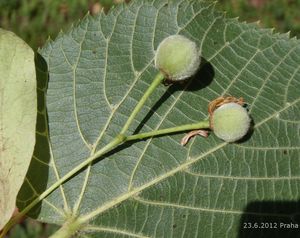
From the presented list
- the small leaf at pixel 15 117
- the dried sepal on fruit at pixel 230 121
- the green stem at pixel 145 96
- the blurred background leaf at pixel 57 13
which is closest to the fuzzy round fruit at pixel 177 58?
the green stem at pixel 145 96

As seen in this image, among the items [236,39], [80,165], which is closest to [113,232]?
[80,165]

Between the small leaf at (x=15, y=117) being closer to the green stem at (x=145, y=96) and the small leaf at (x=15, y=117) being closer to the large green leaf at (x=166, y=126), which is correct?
the large green leaf at (x=166, y=126)

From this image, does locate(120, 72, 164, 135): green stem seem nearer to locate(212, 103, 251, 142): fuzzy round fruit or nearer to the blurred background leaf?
locate(212, 103, 251, 142): fuzzy round fruit

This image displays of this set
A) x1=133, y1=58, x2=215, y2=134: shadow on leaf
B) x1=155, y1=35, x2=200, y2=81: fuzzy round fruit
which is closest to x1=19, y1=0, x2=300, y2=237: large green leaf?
x1=133, y1=58, x2=215, y2=134: shadow on leaf

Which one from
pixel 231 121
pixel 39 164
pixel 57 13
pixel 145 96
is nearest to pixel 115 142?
pixel 145 96

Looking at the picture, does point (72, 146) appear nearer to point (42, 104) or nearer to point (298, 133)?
point (42, 104)

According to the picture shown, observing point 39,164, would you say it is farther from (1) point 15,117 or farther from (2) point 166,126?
(2) point 166,126

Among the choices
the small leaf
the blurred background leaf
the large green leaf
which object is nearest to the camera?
the small leaf
